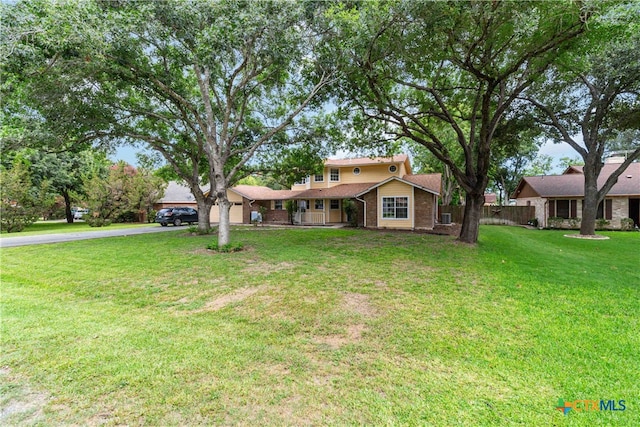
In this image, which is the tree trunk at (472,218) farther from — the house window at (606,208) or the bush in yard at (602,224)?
the house window at (606,208)

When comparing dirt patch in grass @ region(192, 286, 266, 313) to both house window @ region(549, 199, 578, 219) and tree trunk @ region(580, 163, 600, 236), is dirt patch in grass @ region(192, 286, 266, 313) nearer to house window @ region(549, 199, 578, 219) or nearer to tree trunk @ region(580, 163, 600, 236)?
tree trunk @ region(580, 163, 600, 236)

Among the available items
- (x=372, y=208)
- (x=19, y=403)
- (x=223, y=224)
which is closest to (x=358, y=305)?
(x=19, y=403)

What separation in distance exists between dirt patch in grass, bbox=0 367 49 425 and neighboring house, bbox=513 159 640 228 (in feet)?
86.4

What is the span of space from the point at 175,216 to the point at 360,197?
15354 mm

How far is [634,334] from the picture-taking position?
3.81m

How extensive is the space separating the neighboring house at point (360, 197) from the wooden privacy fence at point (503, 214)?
14.5ft

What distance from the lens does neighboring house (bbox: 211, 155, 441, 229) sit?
1730 cm

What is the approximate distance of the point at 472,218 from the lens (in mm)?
12258

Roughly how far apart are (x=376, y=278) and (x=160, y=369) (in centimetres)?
463

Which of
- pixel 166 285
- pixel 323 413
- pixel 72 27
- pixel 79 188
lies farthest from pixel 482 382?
pixel 79 188

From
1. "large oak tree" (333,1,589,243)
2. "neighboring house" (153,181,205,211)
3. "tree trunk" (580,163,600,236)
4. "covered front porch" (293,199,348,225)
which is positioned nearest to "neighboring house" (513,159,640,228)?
"tree trunk" (580,163,600,236)

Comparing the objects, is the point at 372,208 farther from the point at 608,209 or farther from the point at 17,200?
the point at 17,200

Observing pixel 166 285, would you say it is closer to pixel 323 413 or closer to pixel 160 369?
pixel 160 369

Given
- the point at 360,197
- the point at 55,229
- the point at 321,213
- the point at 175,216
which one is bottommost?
the point at 55,229
